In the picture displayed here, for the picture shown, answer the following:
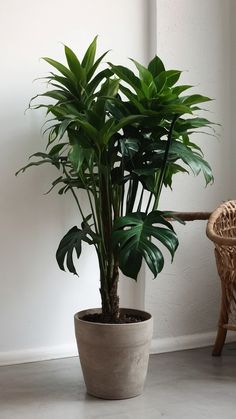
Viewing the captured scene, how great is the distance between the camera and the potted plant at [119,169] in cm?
205

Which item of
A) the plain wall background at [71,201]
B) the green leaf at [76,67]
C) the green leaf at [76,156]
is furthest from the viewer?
the plain wall background at [71,201]

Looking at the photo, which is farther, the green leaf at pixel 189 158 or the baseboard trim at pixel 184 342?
the baseboard trim at pixel 184 342

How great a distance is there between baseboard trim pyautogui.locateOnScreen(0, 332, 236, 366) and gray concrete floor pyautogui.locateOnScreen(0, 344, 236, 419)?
38 mm

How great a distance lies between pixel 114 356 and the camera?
2113mm

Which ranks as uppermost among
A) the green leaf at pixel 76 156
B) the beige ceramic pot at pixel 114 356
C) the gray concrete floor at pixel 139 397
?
the green leaf at pixel 76 156

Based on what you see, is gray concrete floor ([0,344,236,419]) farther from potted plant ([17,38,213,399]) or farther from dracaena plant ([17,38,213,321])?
dracaena plant ([17,38,213,321])

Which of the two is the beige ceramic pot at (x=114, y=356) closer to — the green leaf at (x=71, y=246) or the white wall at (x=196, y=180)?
the green leaf at (x=71, y=246)

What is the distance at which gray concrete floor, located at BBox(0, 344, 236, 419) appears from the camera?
202cm

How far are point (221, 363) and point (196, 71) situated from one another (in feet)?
4.37

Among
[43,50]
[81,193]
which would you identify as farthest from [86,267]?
[43,50]

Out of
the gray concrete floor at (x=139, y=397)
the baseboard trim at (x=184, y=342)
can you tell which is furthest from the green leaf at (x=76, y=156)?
the baseboard trim at (x=184, y=342)

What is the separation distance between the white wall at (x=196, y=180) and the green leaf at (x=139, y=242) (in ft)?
2.27

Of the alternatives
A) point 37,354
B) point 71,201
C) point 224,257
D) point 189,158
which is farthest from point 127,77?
point 37,354

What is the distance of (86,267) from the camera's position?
8.86 feet
